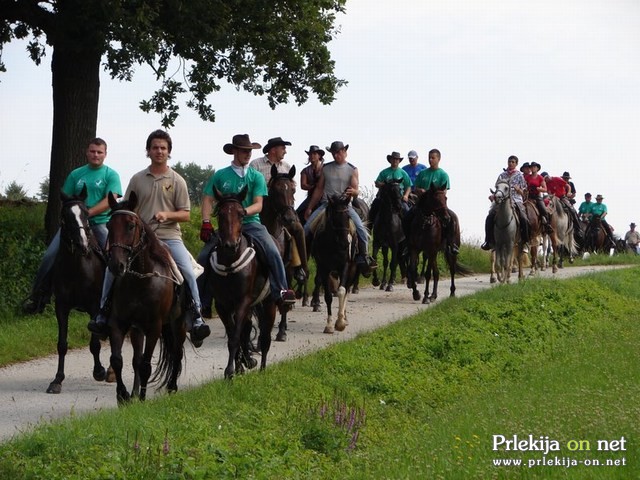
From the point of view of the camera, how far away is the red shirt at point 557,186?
34.6 meters

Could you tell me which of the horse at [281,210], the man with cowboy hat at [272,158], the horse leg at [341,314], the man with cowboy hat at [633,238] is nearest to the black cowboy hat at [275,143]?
the man with cowboy hat at [272,158]

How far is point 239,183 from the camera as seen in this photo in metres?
12.7

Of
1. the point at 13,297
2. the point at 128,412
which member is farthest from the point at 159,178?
the point at 13,297

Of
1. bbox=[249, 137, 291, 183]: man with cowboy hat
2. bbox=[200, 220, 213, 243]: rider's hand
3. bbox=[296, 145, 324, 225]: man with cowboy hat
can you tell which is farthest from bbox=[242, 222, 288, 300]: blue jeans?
bbox=[296, 145, 324, 225]: man with cowboy hat

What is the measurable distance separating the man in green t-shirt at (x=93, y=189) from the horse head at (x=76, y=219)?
0.40 metres

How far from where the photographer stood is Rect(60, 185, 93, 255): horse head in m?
12.2

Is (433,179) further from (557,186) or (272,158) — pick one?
(557,186)

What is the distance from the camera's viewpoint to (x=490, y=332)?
51.1 feet

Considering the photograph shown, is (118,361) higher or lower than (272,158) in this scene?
lower

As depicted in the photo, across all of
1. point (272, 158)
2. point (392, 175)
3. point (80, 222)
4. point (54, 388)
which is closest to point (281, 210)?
point (272, 158)

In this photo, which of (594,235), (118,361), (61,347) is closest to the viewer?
(118,361)

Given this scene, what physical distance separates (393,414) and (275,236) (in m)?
5.33

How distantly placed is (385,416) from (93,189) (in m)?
4.56

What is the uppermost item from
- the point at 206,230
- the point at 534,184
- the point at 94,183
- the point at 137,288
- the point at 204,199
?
the point at 534,184
